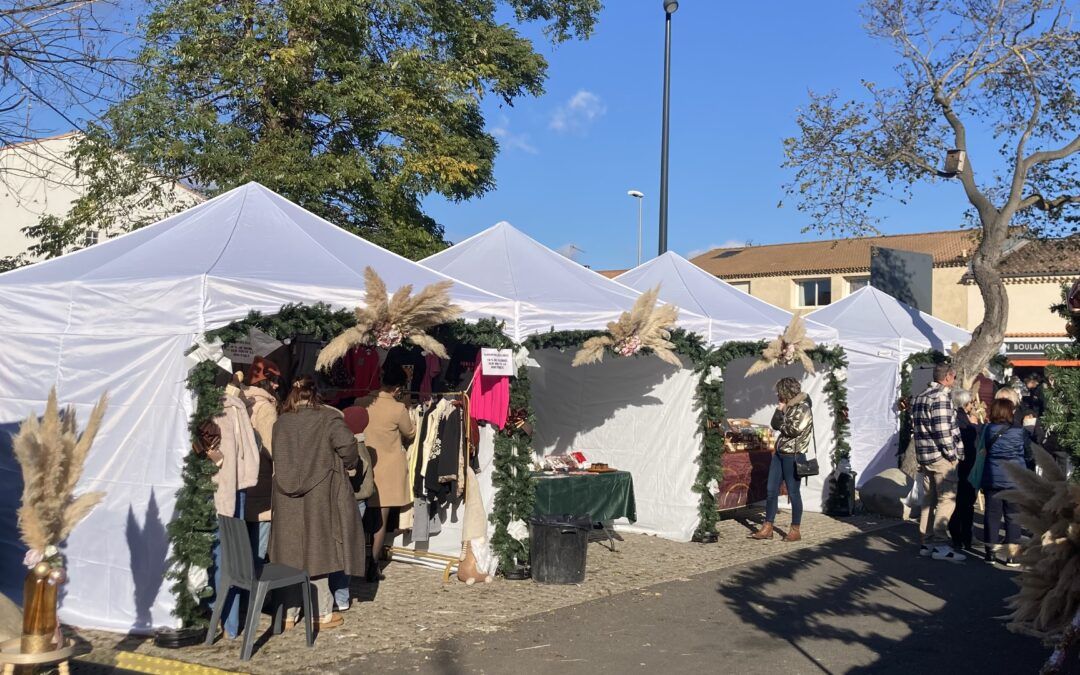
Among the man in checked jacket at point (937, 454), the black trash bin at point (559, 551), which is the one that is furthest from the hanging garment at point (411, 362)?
the man in checked jacket at point (937, 454)

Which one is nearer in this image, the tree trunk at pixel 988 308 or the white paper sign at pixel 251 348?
the white paper sign at pixel 251 348

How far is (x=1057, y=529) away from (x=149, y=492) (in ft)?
18.0

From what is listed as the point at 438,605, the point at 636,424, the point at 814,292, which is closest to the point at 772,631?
the point at 438,605

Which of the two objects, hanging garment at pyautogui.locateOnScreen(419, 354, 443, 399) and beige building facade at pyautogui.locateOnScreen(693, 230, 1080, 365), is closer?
hanging garment at pyautogui.locateOnScreen(419, 354, 443, 399)

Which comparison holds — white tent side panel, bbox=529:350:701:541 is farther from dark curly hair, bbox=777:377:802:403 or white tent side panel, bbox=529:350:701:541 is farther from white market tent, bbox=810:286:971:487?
white market tent, bbox=810:286:971:487

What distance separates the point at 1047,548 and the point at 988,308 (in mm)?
11024

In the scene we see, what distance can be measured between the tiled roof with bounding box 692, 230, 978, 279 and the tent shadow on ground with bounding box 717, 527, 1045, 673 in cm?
3131

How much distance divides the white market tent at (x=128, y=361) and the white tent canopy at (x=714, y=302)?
15.6 feet

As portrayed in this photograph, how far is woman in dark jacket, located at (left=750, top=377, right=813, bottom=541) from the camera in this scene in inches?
408

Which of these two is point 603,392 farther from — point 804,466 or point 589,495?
point 804,466

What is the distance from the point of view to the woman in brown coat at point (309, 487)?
20.9 ft

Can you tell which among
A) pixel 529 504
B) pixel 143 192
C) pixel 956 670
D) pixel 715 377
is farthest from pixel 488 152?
pixel 956 670

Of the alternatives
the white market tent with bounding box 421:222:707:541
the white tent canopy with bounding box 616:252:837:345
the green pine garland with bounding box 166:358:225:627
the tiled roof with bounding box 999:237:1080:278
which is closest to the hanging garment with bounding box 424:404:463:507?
the white market tent with bounding box 421:222:707:541

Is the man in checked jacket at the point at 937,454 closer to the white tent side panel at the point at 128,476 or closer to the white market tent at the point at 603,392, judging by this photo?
the white market tent at the point at 603,392
